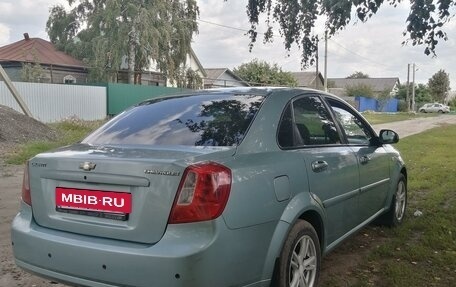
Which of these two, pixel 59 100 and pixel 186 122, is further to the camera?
pixel 59 100

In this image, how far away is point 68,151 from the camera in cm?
315

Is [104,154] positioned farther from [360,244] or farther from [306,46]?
→ [306,46]

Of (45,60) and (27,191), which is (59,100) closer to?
(45,60)

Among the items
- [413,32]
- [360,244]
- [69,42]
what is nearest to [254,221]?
[360,244]

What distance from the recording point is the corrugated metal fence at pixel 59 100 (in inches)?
831

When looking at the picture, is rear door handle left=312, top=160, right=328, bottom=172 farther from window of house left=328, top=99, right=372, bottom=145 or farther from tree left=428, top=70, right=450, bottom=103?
tree left=428, top=70, right=450, bottom=103

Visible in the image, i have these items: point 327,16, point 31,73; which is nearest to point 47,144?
point 327,16

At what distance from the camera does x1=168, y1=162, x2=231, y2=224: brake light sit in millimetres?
2549

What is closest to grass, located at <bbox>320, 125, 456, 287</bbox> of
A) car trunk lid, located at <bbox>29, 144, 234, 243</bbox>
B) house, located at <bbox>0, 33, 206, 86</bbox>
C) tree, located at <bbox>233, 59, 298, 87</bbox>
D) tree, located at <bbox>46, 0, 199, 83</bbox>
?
car trunk lid, located at <bbox>29, 144, 234, 243</bbox>

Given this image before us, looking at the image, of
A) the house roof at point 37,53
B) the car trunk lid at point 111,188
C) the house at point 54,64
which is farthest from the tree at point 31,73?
the car trunk lid at point 111,188

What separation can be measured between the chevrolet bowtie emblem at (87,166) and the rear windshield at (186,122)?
1.42 ft

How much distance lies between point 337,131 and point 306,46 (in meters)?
2.60

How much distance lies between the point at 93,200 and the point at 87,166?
0.68ft

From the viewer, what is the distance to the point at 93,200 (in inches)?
110
